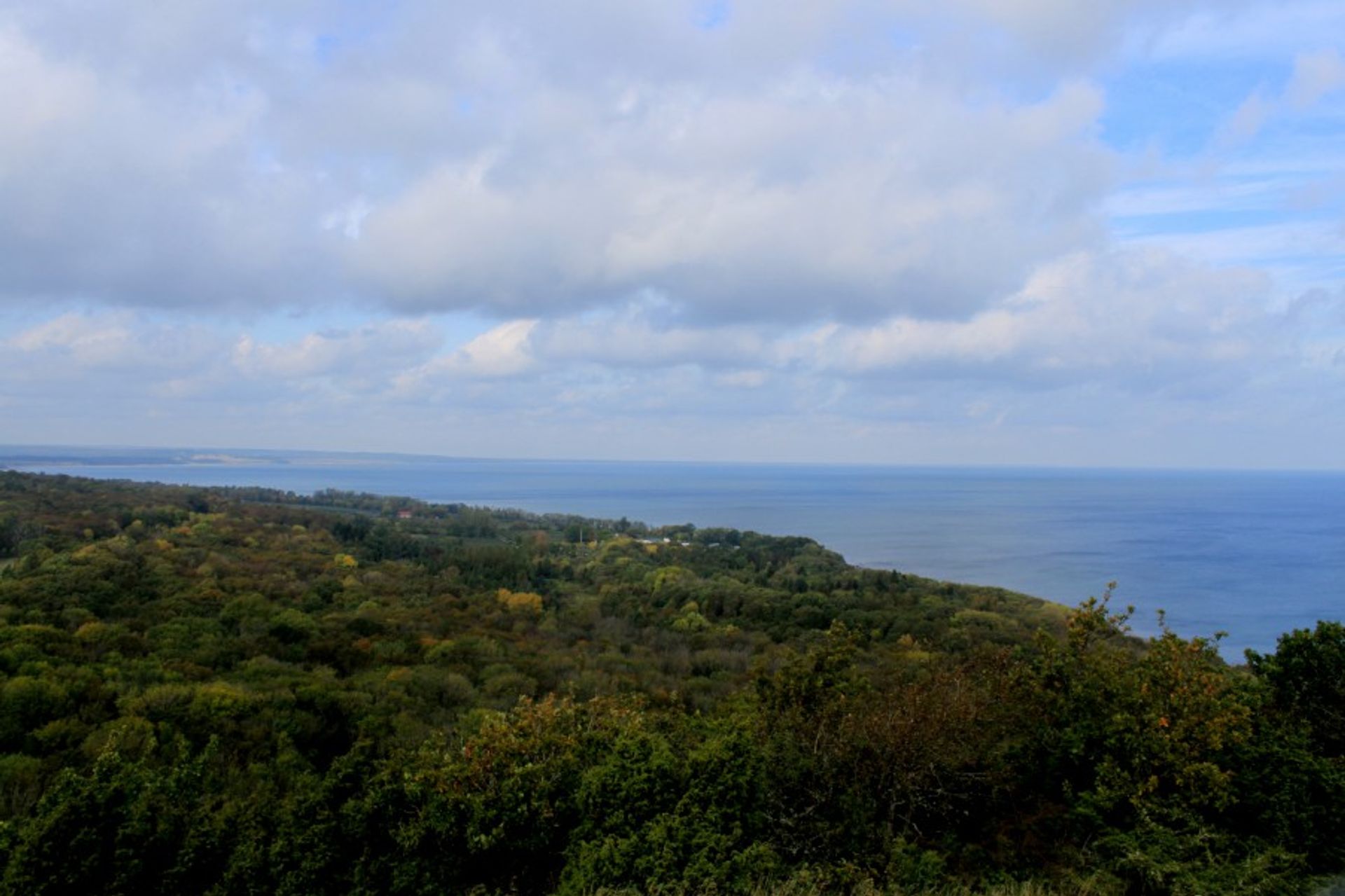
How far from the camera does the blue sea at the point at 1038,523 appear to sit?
148 feet

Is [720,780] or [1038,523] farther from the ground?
[720,780]

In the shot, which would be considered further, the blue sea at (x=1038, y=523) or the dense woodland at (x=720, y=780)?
the blue sea at (x=1038, y=523)

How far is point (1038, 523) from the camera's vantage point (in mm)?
91500

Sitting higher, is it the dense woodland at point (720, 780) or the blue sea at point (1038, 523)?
the dense woodland at point (720, 780)

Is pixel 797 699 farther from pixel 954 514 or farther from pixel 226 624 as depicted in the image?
pixel 954 514

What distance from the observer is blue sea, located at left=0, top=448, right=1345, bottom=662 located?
45.2 m

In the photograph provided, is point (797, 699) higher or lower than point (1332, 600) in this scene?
higher

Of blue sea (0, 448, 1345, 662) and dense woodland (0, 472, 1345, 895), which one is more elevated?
dense woodland (0, 472, 1345, 895)

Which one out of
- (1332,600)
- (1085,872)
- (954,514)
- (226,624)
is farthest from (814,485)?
(1085,872)

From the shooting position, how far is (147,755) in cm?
1030

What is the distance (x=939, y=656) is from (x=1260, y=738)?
665cm

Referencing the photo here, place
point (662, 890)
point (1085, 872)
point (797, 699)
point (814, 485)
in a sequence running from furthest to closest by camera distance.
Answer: point (814, 485), point (797, 699), point (1085, 872), point (662, 890)

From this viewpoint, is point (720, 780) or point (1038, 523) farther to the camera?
point (1038, 523)

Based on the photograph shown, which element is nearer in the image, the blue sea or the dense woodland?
the dense woodland
